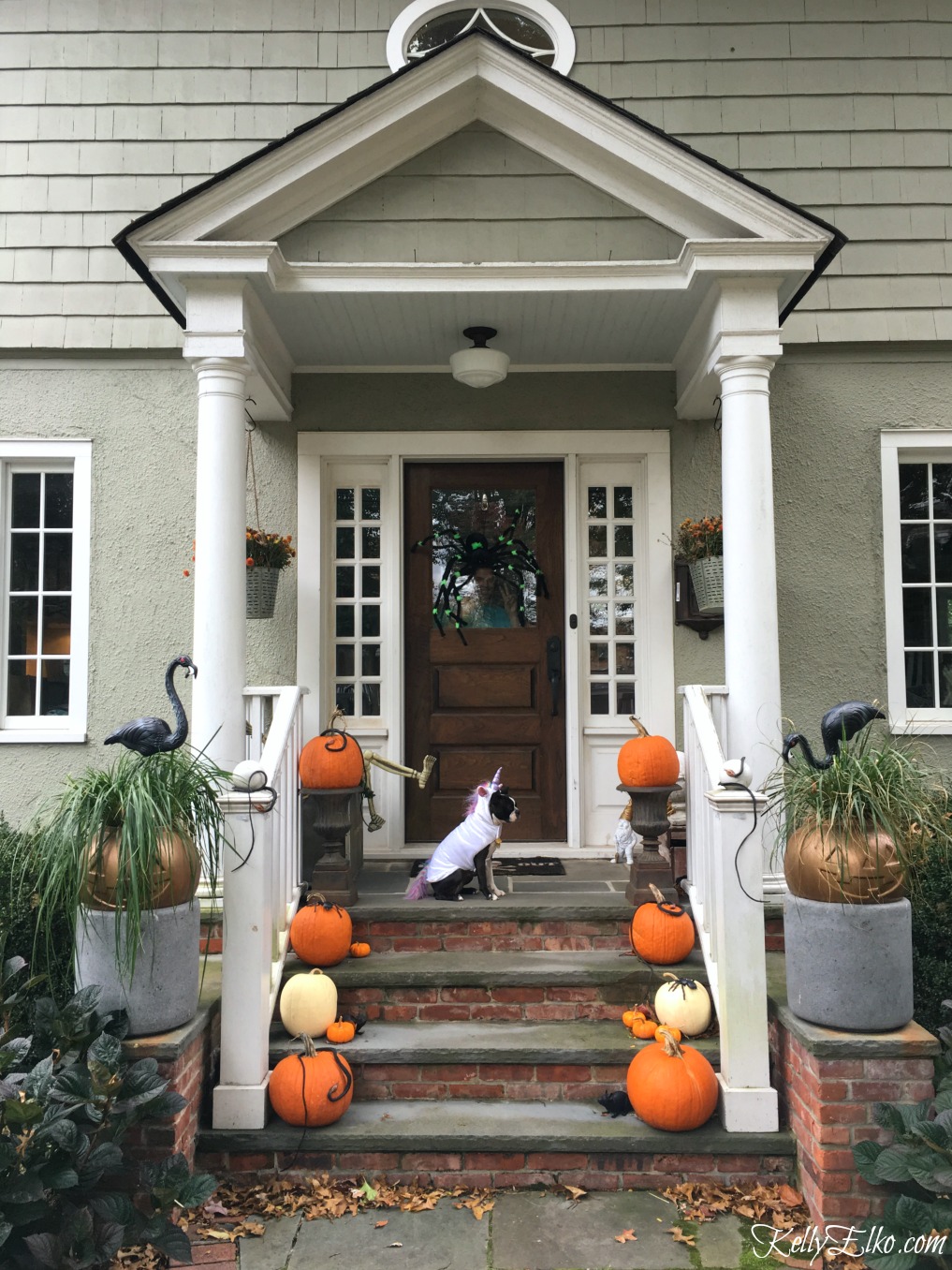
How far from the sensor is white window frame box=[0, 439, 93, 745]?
5.10 metres

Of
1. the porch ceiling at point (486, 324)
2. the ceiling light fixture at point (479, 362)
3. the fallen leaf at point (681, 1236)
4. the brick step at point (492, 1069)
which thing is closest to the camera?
the fallen leaf at point (681, 1236)

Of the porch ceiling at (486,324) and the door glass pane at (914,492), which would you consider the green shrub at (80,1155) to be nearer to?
the porch ceiling at (486,324)

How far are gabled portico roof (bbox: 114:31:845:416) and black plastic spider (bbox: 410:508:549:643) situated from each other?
4.85 ft

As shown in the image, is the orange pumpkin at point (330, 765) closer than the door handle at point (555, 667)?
Yes

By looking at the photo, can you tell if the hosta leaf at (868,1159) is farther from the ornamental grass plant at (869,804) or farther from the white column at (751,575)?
the white column at (751,575)

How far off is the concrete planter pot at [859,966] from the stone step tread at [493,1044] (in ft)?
1.85

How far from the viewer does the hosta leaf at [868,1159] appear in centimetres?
268

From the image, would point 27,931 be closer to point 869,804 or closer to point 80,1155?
point 80,1155

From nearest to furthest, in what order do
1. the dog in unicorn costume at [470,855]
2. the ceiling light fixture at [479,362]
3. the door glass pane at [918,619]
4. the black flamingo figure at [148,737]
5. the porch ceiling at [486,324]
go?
the black flamingo figure at [148,737]
the dog in unicorn costume at [470,855]
the porch ceiling at [486,324]
the ceiling light fixture at [479,362]
the door glass pane at [918,619]

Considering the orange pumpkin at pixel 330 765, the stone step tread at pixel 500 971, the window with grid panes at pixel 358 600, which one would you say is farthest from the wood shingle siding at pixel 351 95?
the stone step tread at pixel 500 971

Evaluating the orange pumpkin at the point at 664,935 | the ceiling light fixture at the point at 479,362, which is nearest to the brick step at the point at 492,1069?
the orange pumpkin at the point at 664,935

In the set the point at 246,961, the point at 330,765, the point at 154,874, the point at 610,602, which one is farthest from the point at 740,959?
the point at 610,602

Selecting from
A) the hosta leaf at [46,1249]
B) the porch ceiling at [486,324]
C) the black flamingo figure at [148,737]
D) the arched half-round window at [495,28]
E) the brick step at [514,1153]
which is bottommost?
the brick step at [514,1153]

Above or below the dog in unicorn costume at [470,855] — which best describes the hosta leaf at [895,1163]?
below
